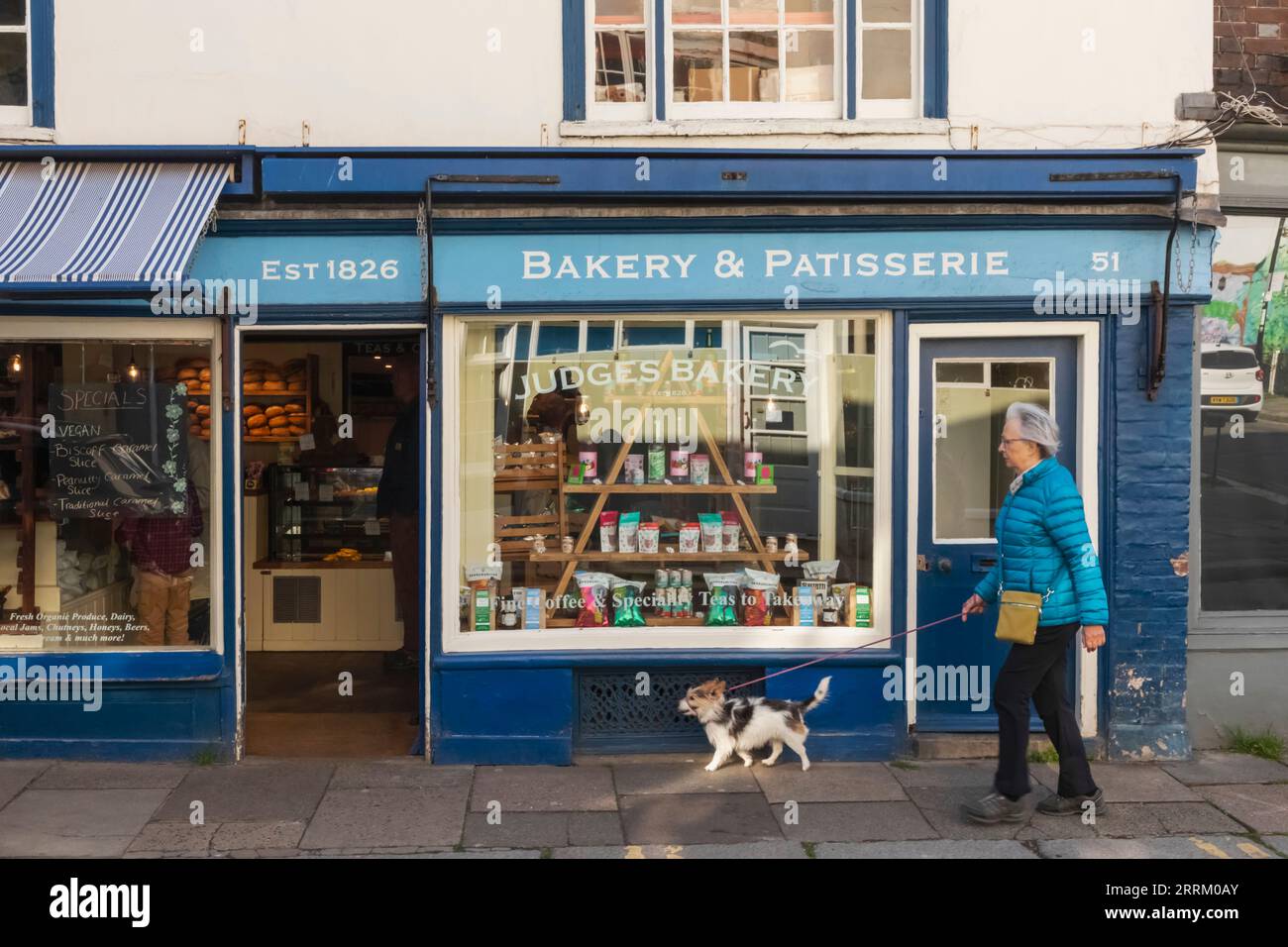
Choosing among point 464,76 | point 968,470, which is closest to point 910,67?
point 968,470

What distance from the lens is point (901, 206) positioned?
7.13m

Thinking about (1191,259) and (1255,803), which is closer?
(1255,803)

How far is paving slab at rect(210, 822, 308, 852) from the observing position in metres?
A: 5.88

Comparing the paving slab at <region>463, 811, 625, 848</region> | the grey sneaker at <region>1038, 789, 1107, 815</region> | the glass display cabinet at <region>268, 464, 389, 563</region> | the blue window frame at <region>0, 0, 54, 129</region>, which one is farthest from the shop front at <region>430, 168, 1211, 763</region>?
the glass display cabinet at <region>268, 464, 389, 563</region>

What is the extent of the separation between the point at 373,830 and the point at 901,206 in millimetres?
4441

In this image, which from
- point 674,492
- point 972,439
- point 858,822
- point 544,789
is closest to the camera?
point 858,822

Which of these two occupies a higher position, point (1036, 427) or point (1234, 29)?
point (1234, 29)

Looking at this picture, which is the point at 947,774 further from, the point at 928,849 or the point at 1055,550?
the point at 1055,550

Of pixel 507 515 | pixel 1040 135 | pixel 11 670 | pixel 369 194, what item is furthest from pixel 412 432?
pixel 1040 135

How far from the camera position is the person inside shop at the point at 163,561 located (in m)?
7.33

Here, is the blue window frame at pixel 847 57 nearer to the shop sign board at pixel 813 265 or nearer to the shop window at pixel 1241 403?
the shop sign board at pixel 813 265

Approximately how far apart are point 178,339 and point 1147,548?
5.76 m

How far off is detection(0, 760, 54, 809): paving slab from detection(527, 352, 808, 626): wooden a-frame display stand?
10.1ft

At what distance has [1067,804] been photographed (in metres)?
6.28
